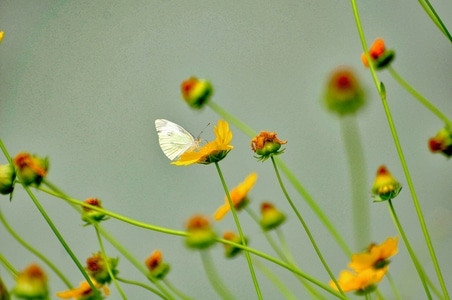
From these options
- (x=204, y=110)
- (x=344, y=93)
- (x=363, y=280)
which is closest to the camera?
(x=344, y=93)

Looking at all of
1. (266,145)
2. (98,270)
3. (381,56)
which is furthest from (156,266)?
(381,56)

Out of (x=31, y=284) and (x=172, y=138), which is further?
(x=172, y=138)

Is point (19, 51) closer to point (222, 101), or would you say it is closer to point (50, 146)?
point (50, 146)

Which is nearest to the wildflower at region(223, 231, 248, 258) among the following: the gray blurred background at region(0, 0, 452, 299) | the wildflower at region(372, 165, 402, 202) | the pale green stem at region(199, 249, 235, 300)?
the pale green stem at region(199, 249, 235, 300)

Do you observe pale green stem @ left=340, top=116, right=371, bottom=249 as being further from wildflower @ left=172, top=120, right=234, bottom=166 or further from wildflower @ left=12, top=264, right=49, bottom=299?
wildflower @ left=12, top=264, right=49, bottom=299

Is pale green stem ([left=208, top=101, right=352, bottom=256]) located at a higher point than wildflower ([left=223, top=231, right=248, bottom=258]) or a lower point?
higher

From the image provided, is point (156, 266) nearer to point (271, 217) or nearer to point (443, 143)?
point (271, 217)
